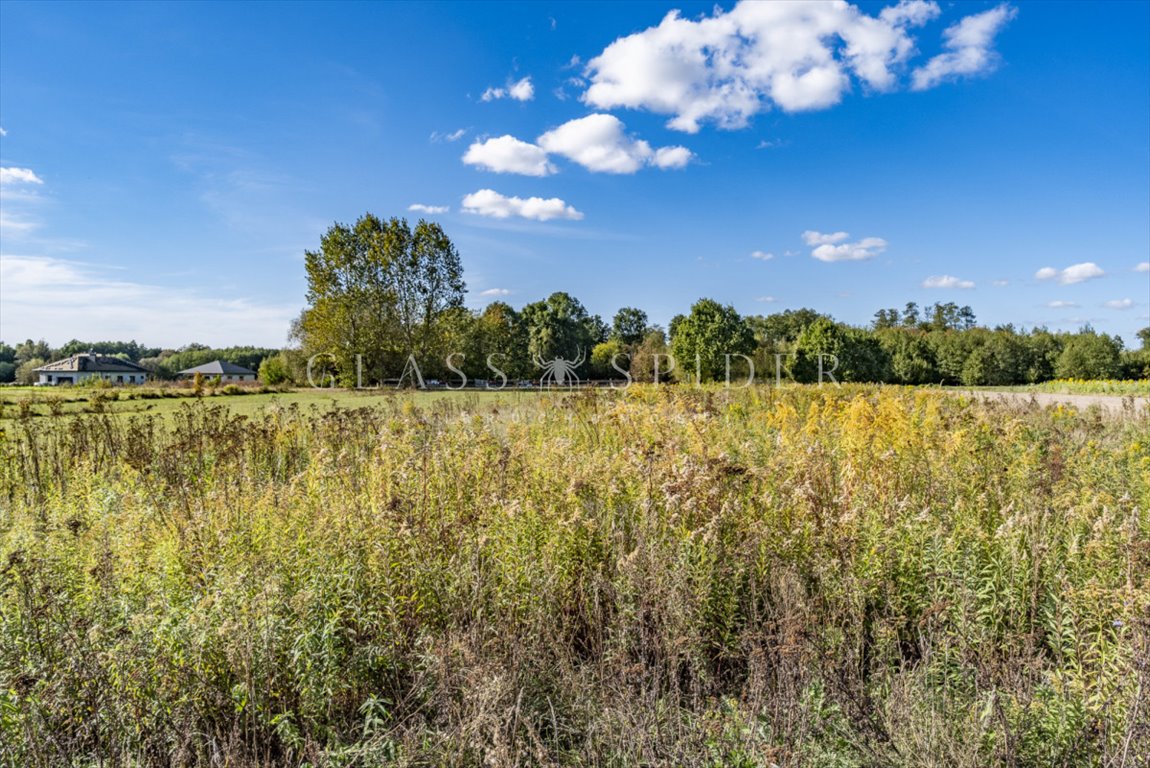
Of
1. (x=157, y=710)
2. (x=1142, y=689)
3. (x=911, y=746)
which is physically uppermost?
(x=1142, y=689)

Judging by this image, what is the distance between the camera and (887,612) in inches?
122

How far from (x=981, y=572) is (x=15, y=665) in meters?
4.64

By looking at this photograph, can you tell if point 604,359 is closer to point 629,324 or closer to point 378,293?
point 629,324

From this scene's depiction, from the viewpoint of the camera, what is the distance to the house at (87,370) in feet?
251

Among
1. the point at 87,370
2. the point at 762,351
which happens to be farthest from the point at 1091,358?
the point at 87,370

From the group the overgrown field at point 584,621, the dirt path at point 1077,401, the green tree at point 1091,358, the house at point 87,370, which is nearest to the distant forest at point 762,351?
the green tree at point 1091,358

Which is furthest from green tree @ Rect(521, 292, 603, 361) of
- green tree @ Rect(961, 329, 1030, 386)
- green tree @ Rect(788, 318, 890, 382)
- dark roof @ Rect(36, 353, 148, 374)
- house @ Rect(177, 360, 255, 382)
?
dark roof @ Rect(36, 353, 148, 374)

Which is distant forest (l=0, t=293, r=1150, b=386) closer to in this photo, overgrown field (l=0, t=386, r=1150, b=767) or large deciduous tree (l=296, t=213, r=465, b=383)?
large deciduous tree (l=296, t=213, r=465, b=383)

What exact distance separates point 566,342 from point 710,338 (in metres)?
19.6

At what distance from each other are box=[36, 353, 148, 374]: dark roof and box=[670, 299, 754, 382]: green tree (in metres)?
82.7

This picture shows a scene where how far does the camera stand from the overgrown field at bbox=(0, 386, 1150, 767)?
2201 millimetres

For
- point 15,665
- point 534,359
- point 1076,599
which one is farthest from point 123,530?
point 534,359

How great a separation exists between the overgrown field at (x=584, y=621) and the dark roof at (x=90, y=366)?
97.8 m

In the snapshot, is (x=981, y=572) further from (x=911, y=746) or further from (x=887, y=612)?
(x=911, y=746)
